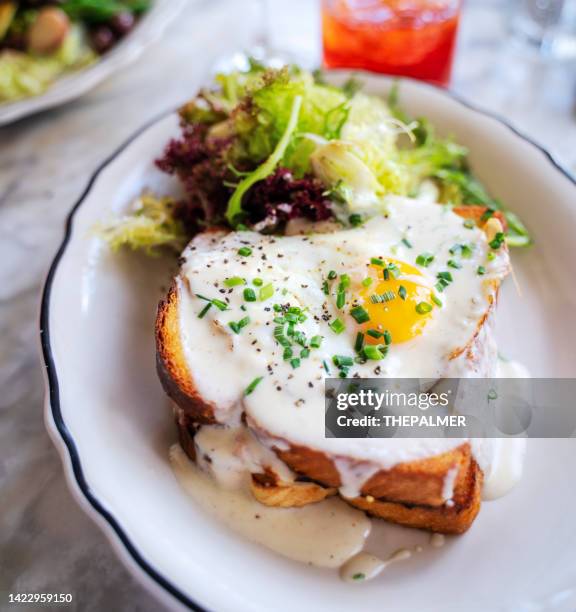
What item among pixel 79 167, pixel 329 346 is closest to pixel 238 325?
pixel 329 346

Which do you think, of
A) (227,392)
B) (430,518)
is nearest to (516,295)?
(430,518)

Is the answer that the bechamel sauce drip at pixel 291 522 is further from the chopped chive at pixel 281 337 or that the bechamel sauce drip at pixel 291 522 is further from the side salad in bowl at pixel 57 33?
the side salad in bowl at pixel 57 33

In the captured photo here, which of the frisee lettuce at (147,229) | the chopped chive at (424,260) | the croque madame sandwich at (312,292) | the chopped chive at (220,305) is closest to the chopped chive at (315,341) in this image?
the croque madame sandwich at (312,292)

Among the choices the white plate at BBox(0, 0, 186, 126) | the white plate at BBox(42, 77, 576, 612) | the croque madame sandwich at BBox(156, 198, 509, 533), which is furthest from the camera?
the white plate at BBox(0, 0, 186, 126)

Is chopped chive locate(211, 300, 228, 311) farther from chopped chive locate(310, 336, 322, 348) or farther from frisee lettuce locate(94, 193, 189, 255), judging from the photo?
frisee lettuce locate(94, 193, 189, 255)

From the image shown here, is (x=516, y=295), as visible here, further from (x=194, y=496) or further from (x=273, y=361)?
(x=194, y=496)

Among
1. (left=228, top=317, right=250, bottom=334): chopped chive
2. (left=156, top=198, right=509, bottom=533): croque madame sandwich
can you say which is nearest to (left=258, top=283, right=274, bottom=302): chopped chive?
(left=156, top=198, right=509, bottom=533): croque madame sandwich

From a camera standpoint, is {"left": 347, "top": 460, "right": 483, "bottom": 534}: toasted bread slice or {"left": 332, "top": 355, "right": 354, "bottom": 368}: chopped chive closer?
{"left": 347, "top": 460, "right": 483, "bottom": 534}: toasted bread slice
